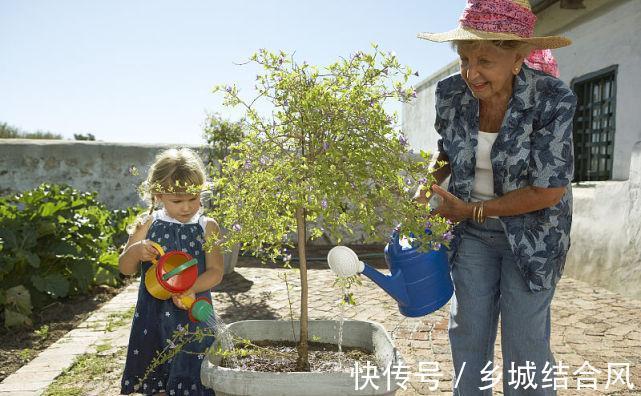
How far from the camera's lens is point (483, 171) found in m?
2.50

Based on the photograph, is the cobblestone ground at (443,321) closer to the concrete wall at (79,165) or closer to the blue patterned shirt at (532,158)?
the blue patterned shirt at (532,158)

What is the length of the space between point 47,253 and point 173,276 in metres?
2.91

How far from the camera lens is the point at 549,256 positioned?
238 cm

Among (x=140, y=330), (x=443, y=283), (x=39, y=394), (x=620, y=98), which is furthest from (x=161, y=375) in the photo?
(x=620, y=98)

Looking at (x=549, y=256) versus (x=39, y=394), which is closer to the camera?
(x=549, y=256)

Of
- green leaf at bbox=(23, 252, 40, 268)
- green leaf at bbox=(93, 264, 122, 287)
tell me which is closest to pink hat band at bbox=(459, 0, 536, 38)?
green leaf at bbox=(23, 252, 40, 268)

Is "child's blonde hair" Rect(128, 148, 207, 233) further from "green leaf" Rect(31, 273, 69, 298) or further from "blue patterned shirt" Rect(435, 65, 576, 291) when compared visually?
"green leaf" Rect(31, 273, 69, 298)

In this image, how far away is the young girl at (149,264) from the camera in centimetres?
295

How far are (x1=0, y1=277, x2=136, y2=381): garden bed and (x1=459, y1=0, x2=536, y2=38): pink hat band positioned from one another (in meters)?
3.29

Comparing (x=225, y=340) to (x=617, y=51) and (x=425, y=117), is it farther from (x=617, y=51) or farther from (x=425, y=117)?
(x=425, y=117)

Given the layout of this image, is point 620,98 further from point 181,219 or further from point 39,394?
point 39,394

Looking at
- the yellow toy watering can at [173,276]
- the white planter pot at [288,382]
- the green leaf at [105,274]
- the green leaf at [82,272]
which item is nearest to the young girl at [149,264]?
the yellow toy watering can at [173,276]

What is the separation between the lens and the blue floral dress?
2.97m

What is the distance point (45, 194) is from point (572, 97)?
4.66 metres
